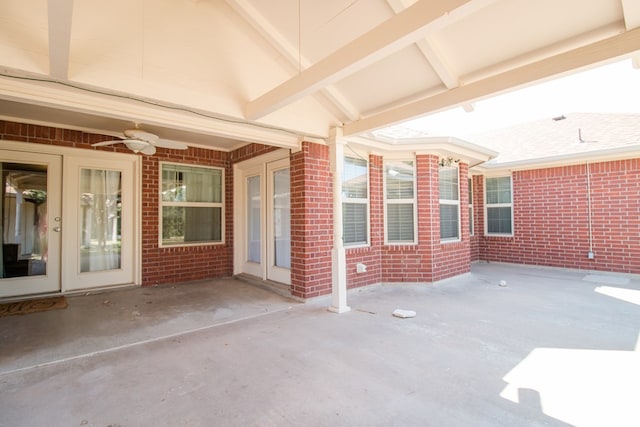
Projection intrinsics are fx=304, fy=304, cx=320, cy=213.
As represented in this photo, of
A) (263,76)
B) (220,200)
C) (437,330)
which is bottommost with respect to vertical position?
(437,330)

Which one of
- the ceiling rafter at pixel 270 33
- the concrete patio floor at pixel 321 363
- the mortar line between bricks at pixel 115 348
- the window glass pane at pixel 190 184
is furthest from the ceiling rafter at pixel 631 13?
the window glass pane at pixel 190 184

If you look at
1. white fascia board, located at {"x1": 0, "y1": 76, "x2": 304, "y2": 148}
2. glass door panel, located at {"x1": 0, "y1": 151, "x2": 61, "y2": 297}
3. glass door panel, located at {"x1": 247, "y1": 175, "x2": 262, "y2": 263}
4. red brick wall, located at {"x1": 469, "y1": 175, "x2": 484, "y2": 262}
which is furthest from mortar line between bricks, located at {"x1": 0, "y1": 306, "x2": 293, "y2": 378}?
red brick wall, located at {"x1": 469, "y1": 175, "x2": 484, "y2": 262}

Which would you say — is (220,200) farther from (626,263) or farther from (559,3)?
(626,263)

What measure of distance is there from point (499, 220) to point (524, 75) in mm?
6811

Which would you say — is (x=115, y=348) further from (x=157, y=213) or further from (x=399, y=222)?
(x=399, y=222)

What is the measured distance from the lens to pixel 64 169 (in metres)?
4.99

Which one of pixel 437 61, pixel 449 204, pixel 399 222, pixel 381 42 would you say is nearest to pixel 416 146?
pixel 399 222

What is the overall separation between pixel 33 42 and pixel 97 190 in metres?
3.36

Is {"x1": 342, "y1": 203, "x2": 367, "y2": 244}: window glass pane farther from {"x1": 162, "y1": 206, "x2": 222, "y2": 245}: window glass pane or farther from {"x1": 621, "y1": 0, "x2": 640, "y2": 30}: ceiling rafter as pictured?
{"x1": 621, "y1": 0, "x2": 640, "y2": 30}: ceiling rafter

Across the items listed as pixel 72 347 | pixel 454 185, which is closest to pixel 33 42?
pixel 72 347

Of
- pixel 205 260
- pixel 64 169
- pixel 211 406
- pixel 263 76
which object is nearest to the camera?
pixel 211 406

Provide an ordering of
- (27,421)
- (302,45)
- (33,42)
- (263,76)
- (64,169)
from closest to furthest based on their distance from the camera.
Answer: (27,421) < (33,42) < (302,45) < (263,76) < (64,169)

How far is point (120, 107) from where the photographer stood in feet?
10.1

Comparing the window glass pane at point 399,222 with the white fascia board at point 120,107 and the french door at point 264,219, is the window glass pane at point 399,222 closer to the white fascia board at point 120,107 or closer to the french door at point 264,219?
the french door at point 264,219
